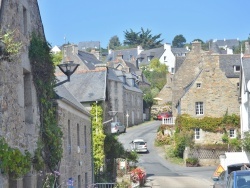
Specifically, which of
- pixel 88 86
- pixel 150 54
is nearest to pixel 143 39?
pixel 150 54

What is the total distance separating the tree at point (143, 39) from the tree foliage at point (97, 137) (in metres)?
120

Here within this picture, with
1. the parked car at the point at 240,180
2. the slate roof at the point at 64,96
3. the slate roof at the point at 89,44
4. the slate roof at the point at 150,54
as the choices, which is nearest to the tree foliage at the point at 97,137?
the slate roof at the point at 64,96

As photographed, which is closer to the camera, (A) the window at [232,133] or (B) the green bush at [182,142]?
(B) the green bush at [182,142]

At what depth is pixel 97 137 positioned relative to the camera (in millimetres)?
32438

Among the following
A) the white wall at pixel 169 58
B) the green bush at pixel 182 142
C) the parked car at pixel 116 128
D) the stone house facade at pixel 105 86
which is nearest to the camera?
the stone house facade at pixel 105 86

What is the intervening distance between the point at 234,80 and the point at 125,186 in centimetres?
3527

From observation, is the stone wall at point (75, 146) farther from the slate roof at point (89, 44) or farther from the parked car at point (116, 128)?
the slate roof at point (89, 44)

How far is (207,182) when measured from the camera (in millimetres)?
34500

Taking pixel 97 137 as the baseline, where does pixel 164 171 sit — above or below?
below

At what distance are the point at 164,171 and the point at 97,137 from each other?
11908 mm

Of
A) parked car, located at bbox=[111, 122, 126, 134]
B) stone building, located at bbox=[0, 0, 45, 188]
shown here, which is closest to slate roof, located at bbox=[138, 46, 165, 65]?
parked car, located at bbox=[111, 122, 126, 134]

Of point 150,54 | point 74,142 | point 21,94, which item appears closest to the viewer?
point 21,94

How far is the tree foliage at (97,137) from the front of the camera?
3203 cm

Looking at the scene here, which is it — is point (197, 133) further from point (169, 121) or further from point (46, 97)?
point (46, 97)
